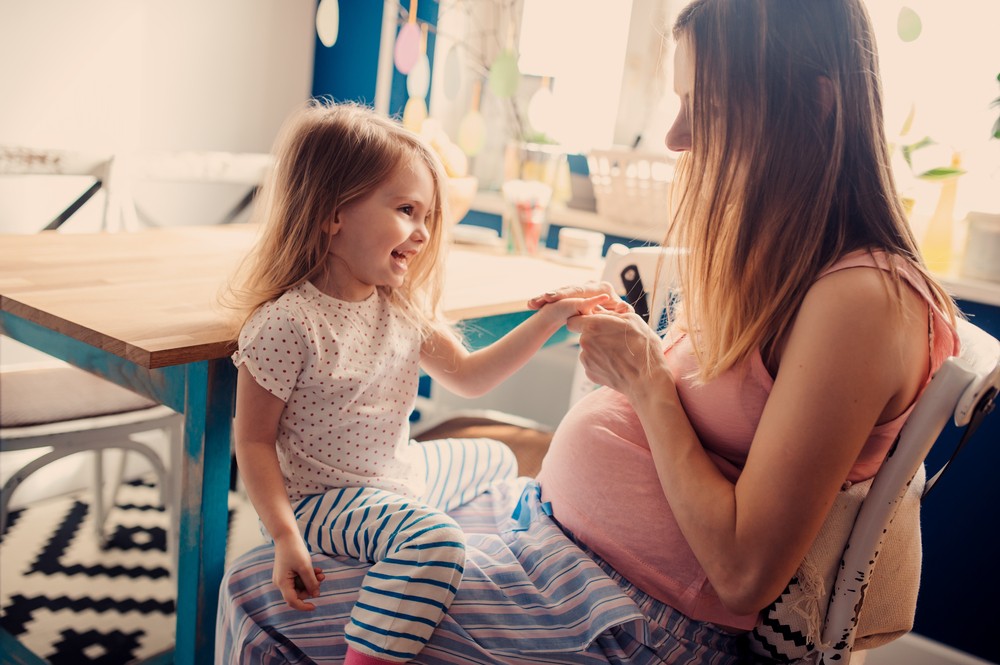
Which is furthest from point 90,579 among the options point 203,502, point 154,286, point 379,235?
point 379,235

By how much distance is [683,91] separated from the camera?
935mm

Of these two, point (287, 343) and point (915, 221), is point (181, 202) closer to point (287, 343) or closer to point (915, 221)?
point (287, 343)

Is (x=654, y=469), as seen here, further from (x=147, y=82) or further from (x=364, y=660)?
(x=147, y=82)

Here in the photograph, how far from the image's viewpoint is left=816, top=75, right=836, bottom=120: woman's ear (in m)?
0.82

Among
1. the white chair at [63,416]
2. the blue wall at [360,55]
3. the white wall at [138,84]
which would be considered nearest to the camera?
the white chair at [63,416]

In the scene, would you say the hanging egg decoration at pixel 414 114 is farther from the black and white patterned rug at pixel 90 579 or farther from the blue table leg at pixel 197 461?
the blue table leg at pixel 197 461

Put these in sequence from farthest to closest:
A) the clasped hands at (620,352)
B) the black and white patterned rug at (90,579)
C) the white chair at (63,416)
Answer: the black and white patterned rug at (90,579) → the white chair at (63,416) → the clasped hands at (620,352)

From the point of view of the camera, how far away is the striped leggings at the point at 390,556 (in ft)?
2.74

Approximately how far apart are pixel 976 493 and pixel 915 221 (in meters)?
0.63

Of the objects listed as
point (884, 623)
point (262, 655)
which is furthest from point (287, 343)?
point (884, 623)

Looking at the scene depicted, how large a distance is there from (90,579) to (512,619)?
1.51m

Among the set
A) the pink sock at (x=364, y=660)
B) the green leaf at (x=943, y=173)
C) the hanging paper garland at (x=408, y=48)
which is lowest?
the pink sock at (x=364, y=660)

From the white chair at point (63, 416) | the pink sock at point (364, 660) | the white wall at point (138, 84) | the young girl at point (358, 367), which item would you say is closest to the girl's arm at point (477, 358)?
the young girl at point (358, 367)

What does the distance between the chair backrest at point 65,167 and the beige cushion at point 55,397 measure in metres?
0.37
